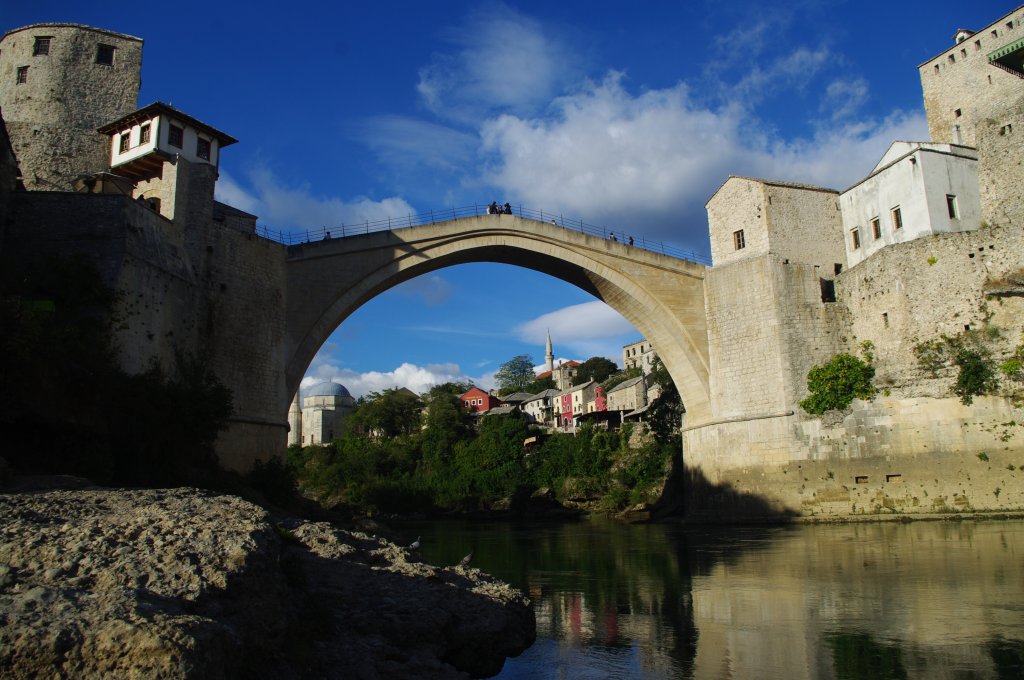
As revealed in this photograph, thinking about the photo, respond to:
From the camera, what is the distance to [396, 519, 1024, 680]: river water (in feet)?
24.7

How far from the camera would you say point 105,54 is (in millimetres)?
22625

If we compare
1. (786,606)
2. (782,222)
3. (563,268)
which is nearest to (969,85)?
(782,222)

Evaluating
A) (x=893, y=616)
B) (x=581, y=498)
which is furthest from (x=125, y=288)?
(x=581, y=498)

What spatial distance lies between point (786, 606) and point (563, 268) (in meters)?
18.7

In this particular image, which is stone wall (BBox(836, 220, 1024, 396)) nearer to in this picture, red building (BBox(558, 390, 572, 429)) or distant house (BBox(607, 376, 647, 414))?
distant house (BBox(607, 376, 647, 414))

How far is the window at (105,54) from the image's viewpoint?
22.5 meters

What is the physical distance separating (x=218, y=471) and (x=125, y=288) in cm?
490

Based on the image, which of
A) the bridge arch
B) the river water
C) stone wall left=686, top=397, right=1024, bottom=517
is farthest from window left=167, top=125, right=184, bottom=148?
stone wall left=686, top=397, right=1024, bottom=517

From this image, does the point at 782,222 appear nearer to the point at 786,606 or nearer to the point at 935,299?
the point at 935,299

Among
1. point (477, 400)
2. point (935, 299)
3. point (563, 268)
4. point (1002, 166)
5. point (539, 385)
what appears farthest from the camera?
point (539, 385)

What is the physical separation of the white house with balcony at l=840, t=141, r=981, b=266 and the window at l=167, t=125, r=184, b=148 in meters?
20.9

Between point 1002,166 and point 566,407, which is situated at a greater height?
point 1002,166

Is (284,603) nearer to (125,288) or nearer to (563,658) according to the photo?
(563,658)

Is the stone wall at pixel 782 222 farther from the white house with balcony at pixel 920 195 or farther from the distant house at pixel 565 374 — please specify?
the distant house at pixel 565 374
